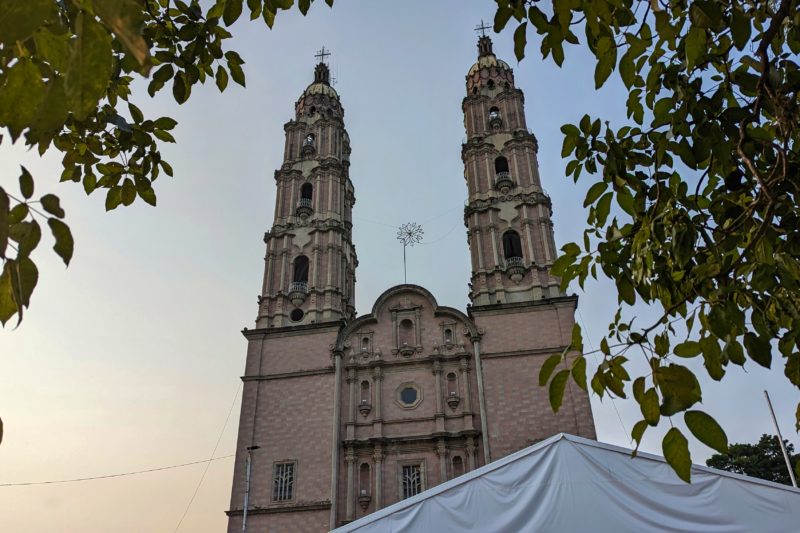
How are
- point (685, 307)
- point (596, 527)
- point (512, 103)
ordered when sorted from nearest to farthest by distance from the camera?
point (685, 307)
point (596, 527)
point (512, 103)

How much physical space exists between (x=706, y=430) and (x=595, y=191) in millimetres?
1494

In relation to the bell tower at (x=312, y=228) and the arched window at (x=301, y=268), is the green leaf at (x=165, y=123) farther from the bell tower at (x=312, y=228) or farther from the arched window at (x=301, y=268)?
the arched window at (x=301, y=268)

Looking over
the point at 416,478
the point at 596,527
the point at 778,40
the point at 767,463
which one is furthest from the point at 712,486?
the point at 767,463

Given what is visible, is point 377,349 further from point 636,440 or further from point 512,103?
point 636,440

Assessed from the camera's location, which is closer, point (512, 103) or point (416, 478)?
point (416, 478)

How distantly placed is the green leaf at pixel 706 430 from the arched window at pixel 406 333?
17.5 m

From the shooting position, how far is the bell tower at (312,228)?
2064 centimetres

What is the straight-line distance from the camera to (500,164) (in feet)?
75.5

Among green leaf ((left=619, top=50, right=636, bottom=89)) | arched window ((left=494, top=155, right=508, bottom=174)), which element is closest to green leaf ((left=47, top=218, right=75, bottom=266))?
green leaf ((left=619, top=50, right=636, bottom=89))

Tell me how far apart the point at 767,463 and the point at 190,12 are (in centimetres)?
3113

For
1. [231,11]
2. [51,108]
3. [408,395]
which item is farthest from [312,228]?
[51,108]

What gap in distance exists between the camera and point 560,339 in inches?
714

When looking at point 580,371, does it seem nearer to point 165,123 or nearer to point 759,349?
point 759,349

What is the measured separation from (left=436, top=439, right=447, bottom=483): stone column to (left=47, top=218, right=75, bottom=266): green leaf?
1650 centimetres
